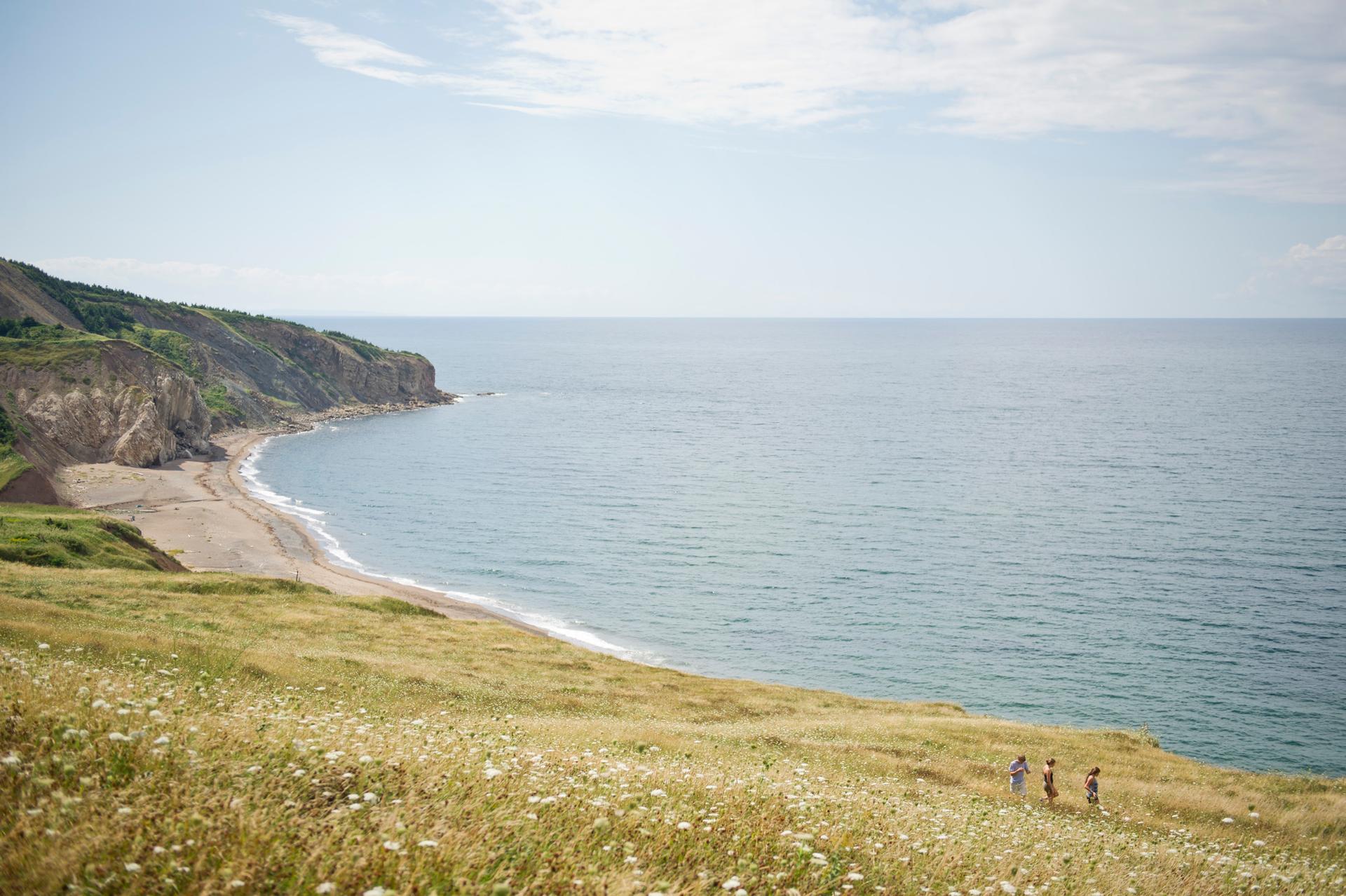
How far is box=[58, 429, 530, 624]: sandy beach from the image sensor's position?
2699 inches

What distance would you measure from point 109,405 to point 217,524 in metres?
40.4

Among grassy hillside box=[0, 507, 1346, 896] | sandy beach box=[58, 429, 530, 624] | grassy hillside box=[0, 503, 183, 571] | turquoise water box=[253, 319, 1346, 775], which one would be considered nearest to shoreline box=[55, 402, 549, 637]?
sandy beach box=[58, 429, 530, 624]

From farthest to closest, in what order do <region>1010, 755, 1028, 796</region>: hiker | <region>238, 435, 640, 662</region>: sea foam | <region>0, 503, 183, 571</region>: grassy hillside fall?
<region>238, 435, 640, 662</region>: sea foam < <region>0, 503, 183, 571</region>: grassy hillside < <region>1010, 755, 1028, 796</region>: hiker

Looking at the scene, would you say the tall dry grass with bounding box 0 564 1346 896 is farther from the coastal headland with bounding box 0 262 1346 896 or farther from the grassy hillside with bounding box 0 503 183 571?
the grassy hillside with bounding box 0 503 183 571

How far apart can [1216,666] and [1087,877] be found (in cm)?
4661

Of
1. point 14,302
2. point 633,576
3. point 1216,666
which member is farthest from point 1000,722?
point 14,302

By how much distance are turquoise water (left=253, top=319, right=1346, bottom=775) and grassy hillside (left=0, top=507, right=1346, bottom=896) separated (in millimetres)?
10526

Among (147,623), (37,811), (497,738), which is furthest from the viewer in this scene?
(147,623)

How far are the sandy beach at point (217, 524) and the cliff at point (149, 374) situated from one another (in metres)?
4.89

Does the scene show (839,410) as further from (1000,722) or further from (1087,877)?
(1087,877)

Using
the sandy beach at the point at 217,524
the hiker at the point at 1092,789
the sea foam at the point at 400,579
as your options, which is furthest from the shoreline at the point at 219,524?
the hiker at the point at 1092,789

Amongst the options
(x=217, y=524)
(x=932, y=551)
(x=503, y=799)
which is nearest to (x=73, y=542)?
Result: (x=217, y=524)

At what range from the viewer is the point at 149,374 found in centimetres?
11719

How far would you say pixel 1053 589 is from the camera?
6625 centimetres
